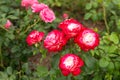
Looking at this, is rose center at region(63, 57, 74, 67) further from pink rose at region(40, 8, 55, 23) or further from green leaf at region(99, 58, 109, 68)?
pink rose at region(40, 8, 55, 23)

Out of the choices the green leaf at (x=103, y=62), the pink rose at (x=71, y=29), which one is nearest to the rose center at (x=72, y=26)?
the pink rose at (x=71, y=29)

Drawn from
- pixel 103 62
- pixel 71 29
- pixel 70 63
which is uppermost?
pixel 71 29

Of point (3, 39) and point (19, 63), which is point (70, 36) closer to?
point (3, 39)

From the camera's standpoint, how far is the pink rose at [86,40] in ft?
5.83

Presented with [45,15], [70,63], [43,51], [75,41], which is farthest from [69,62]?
[45,15]

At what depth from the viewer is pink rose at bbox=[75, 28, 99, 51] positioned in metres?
1.78

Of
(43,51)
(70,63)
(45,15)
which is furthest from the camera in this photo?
(45,15)

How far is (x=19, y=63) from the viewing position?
→ 9.11 ft

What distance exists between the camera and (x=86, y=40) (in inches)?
70.4

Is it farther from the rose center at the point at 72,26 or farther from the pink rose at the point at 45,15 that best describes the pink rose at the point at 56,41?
the pink rose at the point at 45,15

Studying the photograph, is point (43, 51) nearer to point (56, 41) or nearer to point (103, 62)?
point (56, 41)

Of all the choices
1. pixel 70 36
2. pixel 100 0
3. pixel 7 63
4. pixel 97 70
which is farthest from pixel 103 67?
pixel 7 63

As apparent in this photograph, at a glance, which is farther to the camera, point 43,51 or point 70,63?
point 43,51

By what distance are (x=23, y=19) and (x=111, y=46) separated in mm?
860
